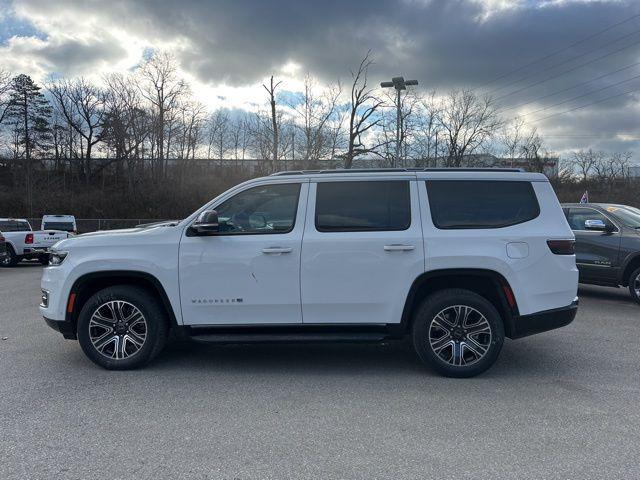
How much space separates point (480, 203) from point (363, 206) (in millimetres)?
1206

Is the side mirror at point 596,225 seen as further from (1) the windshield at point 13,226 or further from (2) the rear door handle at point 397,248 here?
(1) the windshield at point 13,226

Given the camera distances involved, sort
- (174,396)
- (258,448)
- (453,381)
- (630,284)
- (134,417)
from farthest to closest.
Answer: (630,284)
(453,381)
(174,396)
(134,417)
(258,448)

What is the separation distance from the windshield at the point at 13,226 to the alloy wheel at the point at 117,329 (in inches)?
577

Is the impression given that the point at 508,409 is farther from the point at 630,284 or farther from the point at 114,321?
the point at 630,284

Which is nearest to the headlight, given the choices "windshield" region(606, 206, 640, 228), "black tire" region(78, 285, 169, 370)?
"black tire" region(78, 285, 169, 370)

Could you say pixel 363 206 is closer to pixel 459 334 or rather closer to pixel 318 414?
pixel 459 334

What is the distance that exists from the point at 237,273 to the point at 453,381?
2418mm

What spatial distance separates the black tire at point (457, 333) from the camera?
16.0ft

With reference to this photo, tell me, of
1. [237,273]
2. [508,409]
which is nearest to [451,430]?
[508,409]

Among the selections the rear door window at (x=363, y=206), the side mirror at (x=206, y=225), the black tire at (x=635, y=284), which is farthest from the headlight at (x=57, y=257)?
the black tire at (x=635, y=284)

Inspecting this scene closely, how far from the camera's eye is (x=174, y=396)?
4.49m

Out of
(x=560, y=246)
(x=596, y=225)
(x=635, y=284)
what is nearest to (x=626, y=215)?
(x=596, y=225)

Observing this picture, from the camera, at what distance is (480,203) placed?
16.5 ft

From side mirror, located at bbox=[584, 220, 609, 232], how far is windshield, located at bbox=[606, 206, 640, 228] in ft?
1.19
